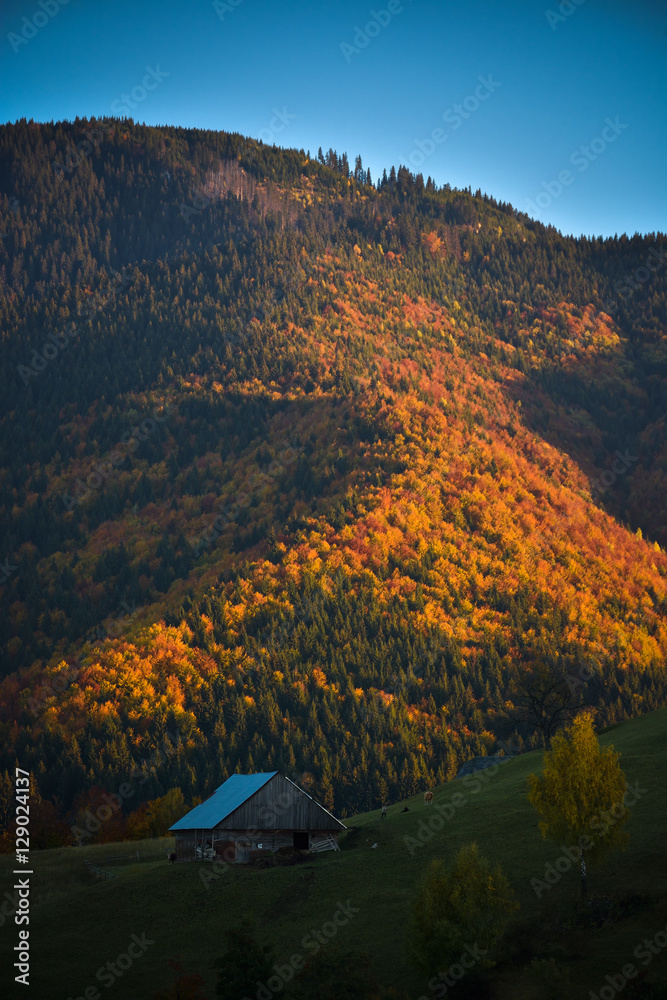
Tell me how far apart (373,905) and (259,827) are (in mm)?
15339

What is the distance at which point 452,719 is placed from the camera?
136 metres

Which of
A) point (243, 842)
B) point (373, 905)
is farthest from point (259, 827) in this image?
point (373, 905)

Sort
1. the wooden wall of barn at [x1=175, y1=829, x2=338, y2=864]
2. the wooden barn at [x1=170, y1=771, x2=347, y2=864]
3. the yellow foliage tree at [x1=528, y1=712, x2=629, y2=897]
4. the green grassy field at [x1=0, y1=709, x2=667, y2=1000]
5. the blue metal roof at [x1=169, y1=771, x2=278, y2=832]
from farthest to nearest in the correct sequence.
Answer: the blue metal roof at [x1=169, y1=771, x2=278, y2=832] < the wooden barn at [x1=170, y1=771, x2=347, y2=864] < the wooden wall of barn at [x1=175, y1=829, x2=338, y2=864] < the yellow foliage tree at [x1=528, y1=712, x2=629, y2=897] < the green grassy field at [x1=0, y1=709, x2=667, y2=1000]

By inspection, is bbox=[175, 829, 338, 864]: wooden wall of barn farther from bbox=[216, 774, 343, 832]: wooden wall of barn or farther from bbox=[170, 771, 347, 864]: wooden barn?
bbox=[216, 774, 343, 832]: wooden wall of barn

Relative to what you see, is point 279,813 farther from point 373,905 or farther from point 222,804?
point 373,905

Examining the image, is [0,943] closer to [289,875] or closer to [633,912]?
[289,875]

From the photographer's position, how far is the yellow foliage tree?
1705 inches

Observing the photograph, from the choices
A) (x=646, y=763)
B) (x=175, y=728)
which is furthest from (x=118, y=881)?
(x=175, y=728)

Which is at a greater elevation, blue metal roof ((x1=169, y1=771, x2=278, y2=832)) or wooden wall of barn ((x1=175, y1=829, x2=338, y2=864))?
blue metal roof ((x1=169, y1=771, x2=278, y2=832))

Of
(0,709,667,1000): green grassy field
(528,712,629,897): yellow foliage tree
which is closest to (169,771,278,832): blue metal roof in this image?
(0,709,667,1000): green grassy field

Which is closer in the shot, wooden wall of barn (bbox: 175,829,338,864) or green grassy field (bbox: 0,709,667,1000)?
green grassy field (bbox: 0,709,667,1000)

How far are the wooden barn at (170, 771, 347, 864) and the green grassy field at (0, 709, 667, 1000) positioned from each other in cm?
270

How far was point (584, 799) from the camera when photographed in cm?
4347

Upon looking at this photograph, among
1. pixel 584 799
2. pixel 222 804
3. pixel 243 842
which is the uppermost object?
pixel 222 804
